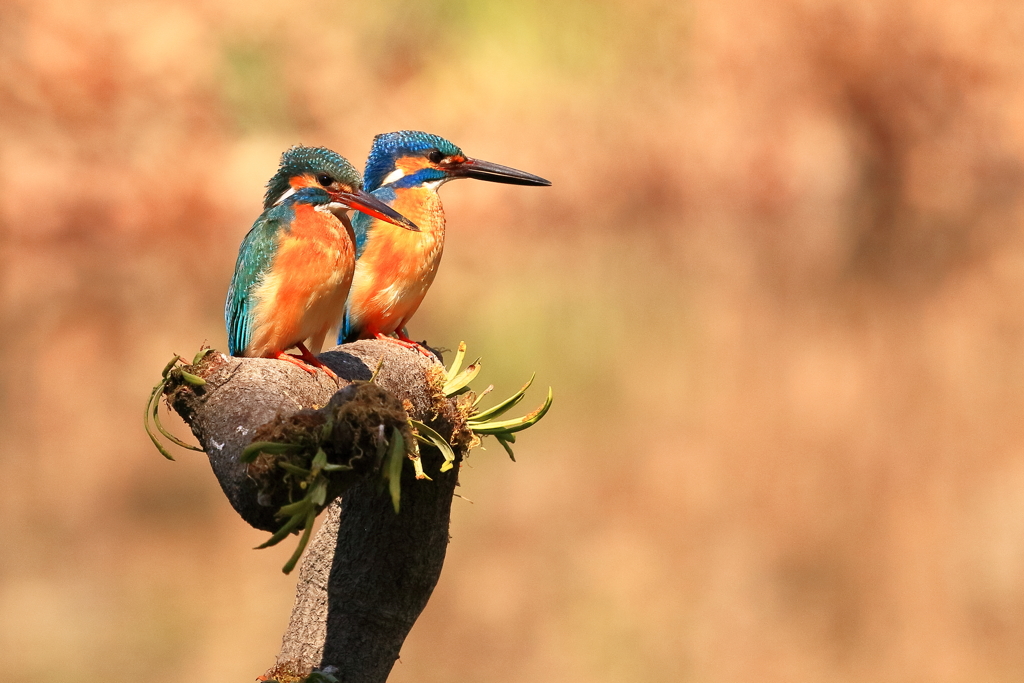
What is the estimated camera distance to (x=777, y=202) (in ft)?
37.8

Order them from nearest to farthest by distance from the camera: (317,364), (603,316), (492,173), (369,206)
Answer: (317,364), (369,206), (492,173), (603,316)

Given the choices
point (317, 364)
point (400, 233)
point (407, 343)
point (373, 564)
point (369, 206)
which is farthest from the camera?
point (400, 233)

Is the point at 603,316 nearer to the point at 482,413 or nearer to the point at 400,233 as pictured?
the point at 400,233

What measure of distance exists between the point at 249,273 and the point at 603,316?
5379 millimetres

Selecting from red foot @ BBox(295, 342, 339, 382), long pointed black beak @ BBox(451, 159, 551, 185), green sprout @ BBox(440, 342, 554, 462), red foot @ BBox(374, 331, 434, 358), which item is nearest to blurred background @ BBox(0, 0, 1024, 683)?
green sprout @ BBox(440, 342, 554, 462)

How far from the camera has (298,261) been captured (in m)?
1.99

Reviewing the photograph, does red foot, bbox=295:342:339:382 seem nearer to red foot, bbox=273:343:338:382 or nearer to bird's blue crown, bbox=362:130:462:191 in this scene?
red foot, bbox=273:343:338:382

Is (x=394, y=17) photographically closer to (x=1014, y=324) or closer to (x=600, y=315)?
(x=600, y=315)

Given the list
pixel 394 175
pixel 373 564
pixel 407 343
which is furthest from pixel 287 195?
pixel 373 564

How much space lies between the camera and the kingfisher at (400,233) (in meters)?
2.43

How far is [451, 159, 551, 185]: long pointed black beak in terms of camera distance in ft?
8.46

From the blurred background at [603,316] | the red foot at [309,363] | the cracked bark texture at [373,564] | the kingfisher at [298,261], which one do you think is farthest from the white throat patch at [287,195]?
the blurred background at [603,316]

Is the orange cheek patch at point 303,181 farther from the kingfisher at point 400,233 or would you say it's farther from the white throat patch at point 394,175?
the white throat patch at point 394,175

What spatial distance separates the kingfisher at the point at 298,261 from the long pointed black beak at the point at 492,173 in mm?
501
